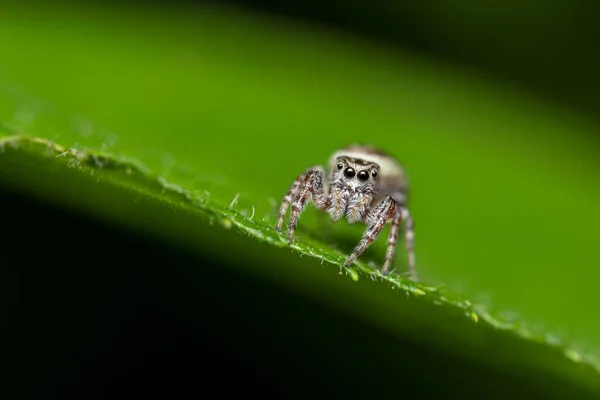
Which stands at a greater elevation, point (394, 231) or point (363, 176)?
point (363, 176)

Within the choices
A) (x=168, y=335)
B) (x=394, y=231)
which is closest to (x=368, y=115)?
(x=394, y=231)

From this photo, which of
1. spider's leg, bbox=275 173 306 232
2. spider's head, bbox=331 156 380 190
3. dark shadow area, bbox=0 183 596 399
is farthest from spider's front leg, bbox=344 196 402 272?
dark shadow area, bbox=0 183 596 399

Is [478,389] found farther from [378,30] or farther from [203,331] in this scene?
[378,30]

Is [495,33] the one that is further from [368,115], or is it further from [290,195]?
[290,195]

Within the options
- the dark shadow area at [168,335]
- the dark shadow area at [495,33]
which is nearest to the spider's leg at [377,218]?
the dark shadow area at [168,335]

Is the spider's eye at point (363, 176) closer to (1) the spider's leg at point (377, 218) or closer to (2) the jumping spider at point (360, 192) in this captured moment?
(2) the jumping spider at point (360, 192)

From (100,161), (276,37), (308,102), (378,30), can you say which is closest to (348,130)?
(308,102)
